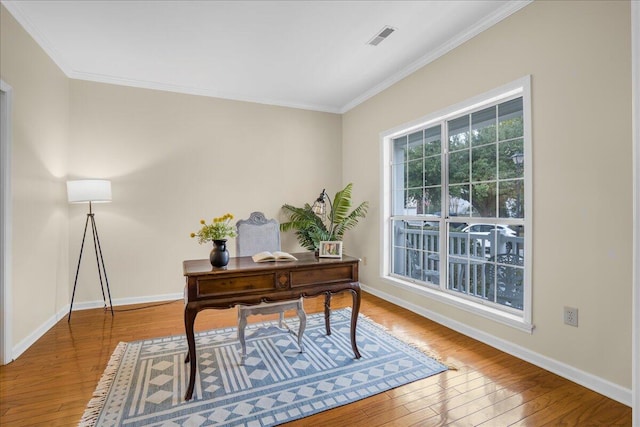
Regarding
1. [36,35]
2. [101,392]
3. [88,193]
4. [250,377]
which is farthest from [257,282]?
[36,35]

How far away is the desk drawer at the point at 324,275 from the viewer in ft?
7.54

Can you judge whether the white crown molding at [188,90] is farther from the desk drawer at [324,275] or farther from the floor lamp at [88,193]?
the desk drawer at [324,275]

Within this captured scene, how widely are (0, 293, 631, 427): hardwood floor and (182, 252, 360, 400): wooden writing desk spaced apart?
63cm

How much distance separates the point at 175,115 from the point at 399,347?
3833 millimetres

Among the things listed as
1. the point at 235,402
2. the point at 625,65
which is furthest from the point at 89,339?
the point at 625,65

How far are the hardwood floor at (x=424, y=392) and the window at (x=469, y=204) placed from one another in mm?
443

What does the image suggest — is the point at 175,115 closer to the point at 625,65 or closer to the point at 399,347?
the point at 399,347

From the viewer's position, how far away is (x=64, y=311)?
3580 mm

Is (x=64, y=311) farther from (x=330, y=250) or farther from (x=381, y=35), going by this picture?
(x=381, y=35)

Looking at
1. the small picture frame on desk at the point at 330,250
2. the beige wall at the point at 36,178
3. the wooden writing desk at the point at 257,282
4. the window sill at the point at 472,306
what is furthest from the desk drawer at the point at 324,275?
the beige wall at the point at 36,178

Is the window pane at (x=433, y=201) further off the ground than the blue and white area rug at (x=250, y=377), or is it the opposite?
Result: the window pane at (x=433, y=201)

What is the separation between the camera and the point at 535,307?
7.95 ft

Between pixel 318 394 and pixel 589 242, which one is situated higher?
pixel 589 242

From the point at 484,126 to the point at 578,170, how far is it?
0.94 meters
